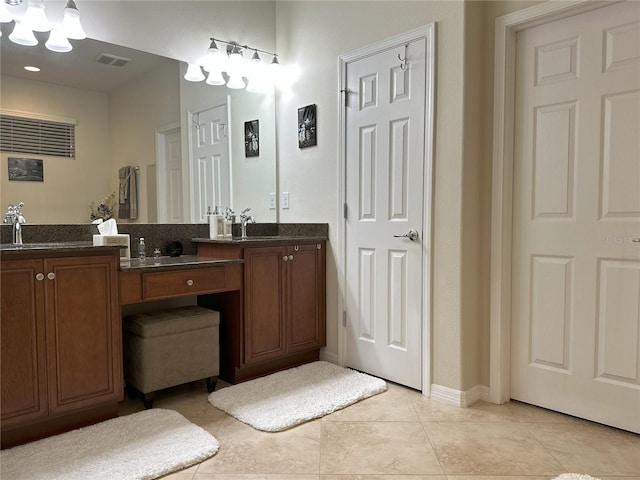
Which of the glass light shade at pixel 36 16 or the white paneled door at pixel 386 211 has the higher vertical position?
the glass light shade at pixel 36 16

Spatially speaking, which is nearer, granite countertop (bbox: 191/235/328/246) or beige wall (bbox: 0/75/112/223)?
beige wall (bbox: 0/75/112/223)

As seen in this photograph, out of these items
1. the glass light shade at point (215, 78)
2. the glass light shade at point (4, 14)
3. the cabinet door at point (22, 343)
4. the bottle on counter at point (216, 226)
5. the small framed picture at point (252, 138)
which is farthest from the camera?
the small framed picture at point (252, 138)

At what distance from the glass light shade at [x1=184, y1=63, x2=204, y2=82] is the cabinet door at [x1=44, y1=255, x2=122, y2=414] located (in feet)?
4.70

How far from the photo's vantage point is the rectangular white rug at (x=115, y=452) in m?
1.79

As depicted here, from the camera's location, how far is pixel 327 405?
7.96ft

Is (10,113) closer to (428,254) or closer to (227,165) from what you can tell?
(227,165)

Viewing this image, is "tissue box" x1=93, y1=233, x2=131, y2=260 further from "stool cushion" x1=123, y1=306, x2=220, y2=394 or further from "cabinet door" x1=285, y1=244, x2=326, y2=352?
"cabinet door" x1=285, y1=244, x2=326, y2=352

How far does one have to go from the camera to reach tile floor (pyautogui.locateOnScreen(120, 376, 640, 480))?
5.98 feet

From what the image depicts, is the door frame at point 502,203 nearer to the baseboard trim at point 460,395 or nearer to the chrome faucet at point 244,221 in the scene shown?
the baseboard trim at point 460,395

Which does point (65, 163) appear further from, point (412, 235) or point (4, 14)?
point (412, 235)

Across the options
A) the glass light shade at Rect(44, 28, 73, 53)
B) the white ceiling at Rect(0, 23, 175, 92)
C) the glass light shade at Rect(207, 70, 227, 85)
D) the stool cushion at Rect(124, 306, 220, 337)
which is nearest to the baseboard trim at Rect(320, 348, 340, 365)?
the stool cushion at Rect(124, 306, 220, 337)

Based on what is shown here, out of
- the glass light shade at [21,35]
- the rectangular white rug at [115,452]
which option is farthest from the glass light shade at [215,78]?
the rectangular white rug at [115,452]

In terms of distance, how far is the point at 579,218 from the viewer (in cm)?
224

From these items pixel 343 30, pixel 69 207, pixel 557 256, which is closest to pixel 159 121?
pixel 69 207
